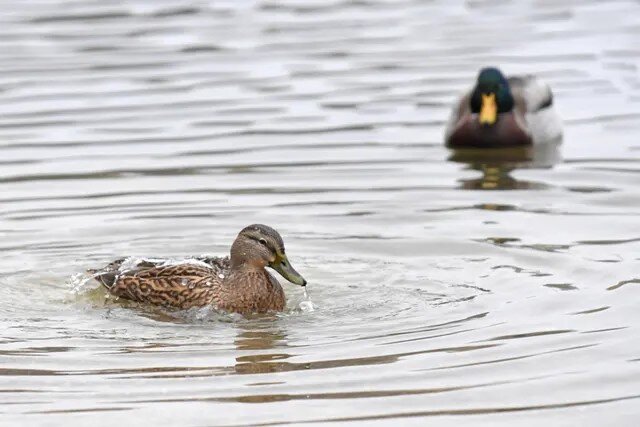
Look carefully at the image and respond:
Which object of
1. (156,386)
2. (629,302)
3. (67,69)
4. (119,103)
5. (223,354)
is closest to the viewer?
(156,386)

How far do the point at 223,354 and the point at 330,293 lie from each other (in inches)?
65.4

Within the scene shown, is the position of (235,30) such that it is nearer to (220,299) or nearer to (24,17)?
(24,17)

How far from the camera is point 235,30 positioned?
75.1 ft

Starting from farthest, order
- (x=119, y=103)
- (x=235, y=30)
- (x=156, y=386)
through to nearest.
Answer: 1. (x=235, y=30)
2. (x=119, y=103)
3. (x=156, y=386)

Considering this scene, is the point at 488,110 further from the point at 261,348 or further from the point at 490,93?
the point at 261,348

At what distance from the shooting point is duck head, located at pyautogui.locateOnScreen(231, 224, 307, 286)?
37.1 feet

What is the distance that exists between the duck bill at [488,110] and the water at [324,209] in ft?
1.88

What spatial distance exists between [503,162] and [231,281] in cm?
626

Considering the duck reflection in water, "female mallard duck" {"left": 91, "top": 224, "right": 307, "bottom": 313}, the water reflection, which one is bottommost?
the duck reflection in water

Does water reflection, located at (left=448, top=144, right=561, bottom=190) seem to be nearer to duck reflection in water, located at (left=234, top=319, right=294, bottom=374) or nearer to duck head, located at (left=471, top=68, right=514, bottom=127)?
duck head, located at (left=471, top=68, right=514, bottom=127)

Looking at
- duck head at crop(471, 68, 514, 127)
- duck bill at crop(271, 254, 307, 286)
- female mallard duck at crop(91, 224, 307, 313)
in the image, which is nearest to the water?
female mallard duck at crop(91, 224, 307, 313)

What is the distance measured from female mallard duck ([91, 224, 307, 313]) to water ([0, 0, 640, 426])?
14cm

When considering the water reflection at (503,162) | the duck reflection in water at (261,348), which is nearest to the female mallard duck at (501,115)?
the water reflection at (503,162)

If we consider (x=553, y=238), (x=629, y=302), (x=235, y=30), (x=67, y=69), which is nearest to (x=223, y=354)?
(x=629, y=302)
